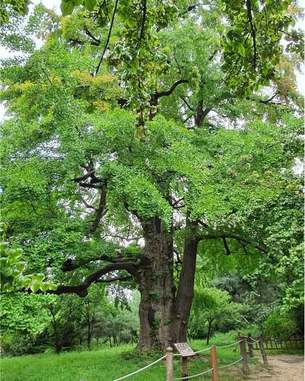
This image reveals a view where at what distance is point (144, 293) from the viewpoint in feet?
34.6

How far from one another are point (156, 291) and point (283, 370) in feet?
11.1

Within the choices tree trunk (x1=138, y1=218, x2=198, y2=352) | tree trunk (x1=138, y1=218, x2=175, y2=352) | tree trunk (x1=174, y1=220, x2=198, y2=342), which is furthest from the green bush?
tree trunk (x1=138, y1=218, x2=175, y2=352)

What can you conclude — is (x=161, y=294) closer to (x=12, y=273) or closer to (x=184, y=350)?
(x=184, y=350)

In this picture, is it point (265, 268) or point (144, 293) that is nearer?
point (265, 268)

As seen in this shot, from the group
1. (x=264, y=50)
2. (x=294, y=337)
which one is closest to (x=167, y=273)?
(x=294, y=337)

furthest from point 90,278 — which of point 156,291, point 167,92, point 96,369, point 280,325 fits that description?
point 280,325

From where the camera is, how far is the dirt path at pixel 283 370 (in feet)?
28.2

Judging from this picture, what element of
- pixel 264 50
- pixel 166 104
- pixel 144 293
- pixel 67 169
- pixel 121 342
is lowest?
pixel 121 342

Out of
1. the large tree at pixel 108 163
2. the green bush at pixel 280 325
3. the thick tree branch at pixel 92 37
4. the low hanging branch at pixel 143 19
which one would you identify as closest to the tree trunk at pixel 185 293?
the large tree at pixel 108 163

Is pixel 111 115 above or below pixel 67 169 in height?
above

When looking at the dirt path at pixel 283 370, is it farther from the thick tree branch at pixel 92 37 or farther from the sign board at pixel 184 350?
the thick tree branch at pixel 92 37

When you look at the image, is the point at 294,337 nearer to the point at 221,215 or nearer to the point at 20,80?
the point at 221,215

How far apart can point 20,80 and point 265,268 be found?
5.24m

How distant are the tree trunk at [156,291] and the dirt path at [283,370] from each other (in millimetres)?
2298
